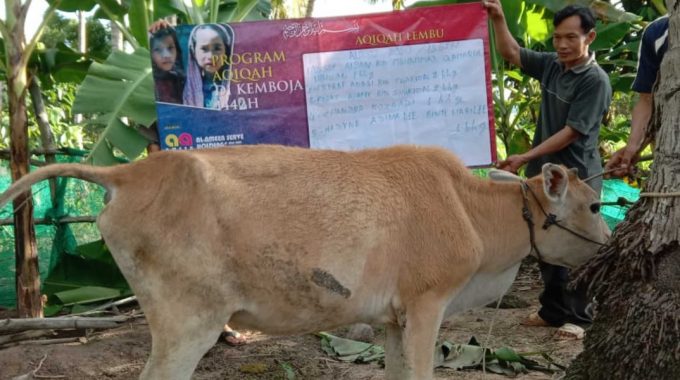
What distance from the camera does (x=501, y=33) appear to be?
6.53 m

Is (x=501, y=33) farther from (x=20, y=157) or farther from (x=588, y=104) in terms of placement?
(x=20, y=157)

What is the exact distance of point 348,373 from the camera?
19.5 feet

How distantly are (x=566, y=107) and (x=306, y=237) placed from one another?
10.0 ft

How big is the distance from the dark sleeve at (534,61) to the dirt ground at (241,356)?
2.20m

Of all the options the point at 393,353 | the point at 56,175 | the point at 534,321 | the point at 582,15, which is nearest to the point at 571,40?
the point at 582,15

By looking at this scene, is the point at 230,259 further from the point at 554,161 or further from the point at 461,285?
the point at 554,161

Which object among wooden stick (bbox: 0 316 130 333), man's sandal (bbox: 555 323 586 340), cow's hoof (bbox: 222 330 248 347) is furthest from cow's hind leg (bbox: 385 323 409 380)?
wooden stick (bbox: 0 316 130 333)

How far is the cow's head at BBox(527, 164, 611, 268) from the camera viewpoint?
493 cm

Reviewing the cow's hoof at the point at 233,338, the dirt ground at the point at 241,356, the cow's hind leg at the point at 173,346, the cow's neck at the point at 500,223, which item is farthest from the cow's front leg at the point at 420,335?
the cow's hoof at the point at 233,338

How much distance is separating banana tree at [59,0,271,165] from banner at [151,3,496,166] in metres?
0.84

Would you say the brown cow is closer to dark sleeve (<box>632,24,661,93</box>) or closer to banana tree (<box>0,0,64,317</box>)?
dark sleeve (<box>632,24,661,93</box>)

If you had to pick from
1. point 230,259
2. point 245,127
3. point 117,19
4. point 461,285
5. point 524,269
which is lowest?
point 524,269

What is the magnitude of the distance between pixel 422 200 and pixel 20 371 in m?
3.42

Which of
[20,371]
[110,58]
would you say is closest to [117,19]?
[110,58]
